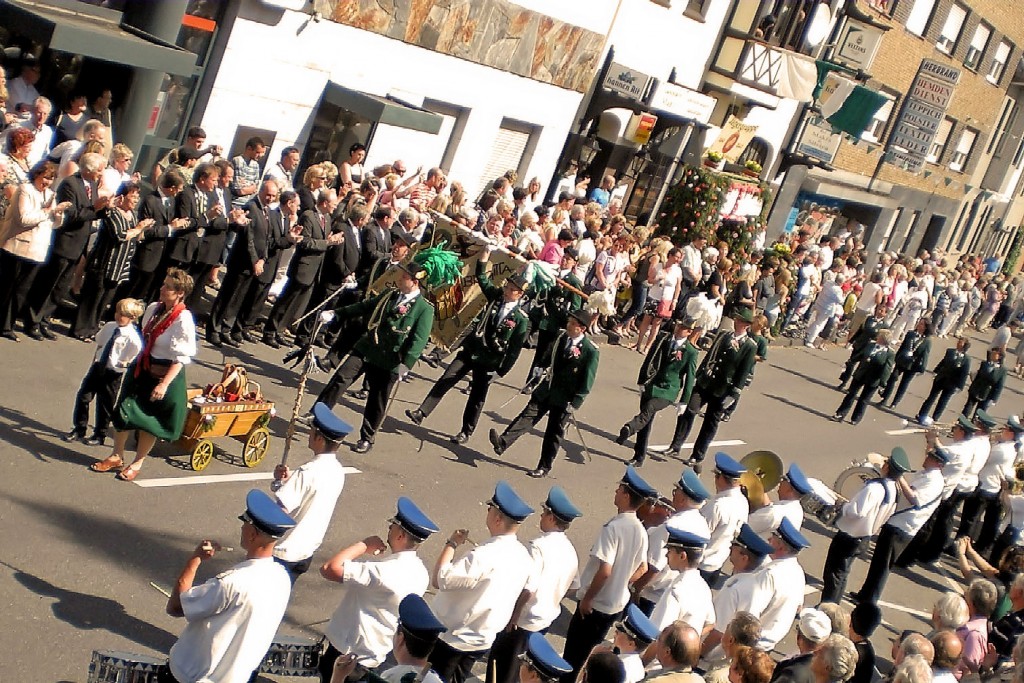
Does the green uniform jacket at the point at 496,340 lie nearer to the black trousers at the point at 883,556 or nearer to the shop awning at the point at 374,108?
the black trousers at the point at 883,556

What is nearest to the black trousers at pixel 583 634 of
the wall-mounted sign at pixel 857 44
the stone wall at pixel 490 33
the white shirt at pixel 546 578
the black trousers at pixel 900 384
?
the white shirt at pixel 546 578

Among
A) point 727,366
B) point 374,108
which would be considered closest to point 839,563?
point 727,366

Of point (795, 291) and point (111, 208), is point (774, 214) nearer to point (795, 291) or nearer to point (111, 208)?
point (795, 291)

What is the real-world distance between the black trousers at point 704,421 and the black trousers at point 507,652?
317 inches

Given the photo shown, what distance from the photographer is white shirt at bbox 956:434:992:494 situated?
49.7ft

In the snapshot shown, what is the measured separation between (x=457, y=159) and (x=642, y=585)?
1481 centimetres

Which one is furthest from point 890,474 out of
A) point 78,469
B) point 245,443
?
point 78,469

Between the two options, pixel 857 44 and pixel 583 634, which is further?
pixel 857 44

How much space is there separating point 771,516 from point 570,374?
3.35 meters

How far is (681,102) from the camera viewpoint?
27.8 metres

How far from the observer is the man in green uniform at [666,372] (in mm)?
15469

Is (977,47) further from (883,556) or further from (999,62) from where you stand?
(883,556)

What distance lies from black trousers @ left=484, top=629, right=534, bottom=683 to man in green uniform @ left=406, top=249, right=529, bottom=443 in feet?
18.5

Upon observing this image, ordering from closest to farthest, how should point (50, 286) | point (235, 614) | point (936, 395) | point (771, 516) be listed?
point (235, 614) → point (771, 516) → point (50, 286) → point (936, 395)
